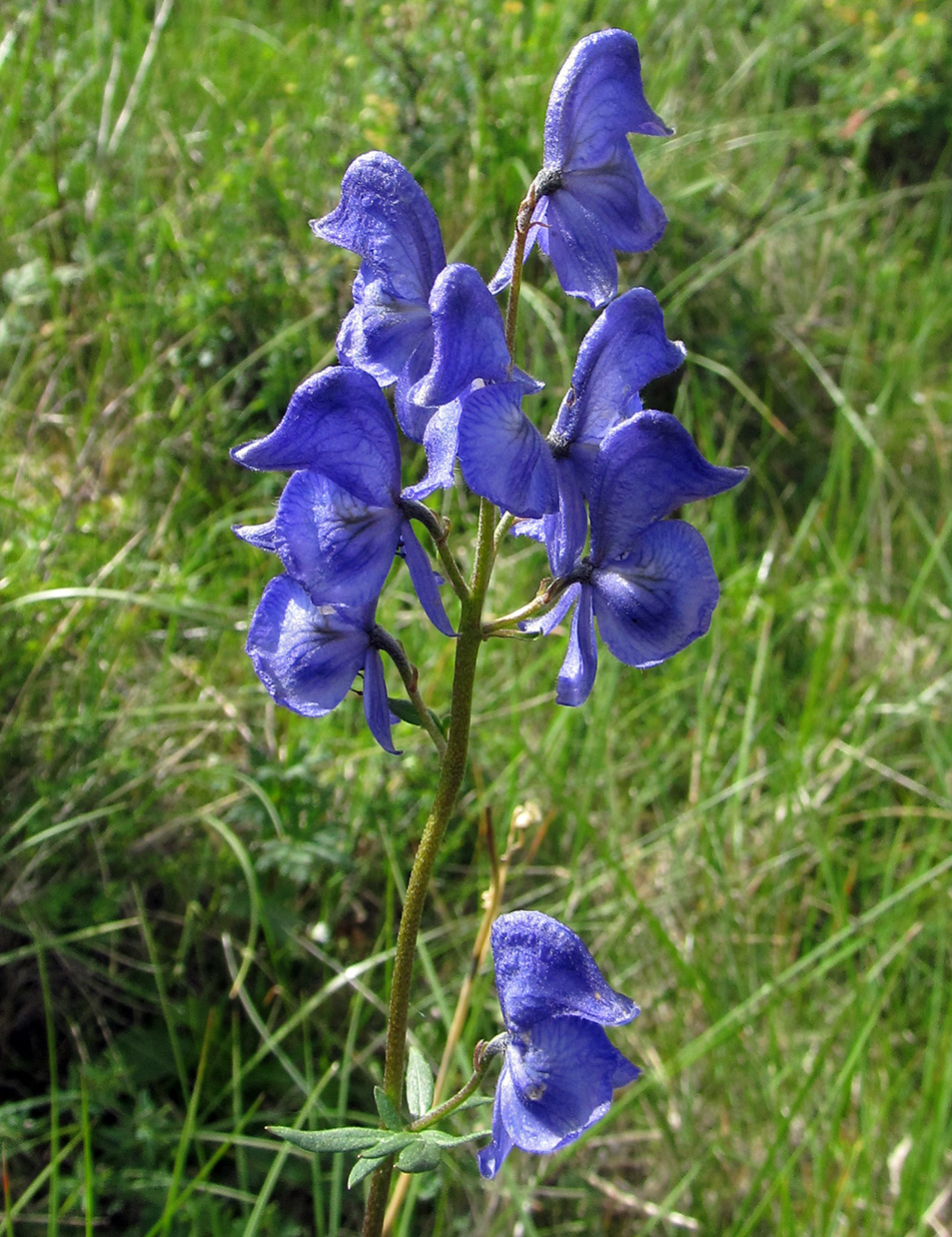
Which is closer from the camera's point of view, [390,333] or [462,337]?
[462,337]

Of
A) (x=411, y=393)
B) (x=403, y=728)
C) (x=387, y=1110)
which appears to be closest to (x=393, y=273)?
(x=411, y=393)

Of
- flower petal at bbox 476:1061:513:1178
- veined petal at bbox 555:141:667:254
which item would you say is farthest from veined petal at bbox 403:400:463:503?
flower petal at bbox 476:1061:513:1178

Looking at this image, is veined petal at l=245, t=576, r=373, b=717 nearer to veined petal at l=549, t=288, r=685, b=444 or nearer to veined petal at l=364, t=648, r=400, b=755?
veined petal at l=364, t=648, r=400, b=755

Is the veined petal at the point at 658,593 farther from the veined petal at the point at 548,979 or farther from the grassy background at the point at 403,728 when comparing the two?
the grassy background at the point at 403,728

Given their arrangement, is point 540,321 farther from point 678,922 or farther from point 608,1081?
point 608,1081

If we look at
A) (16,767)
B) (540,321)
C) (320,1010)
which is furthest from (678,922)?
(540,321)

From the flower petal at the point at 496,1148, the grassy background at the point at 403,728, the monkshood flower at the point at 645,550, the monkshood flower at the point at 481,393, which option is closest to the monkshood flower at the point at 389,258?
the monkshood flower at the point at 481,393

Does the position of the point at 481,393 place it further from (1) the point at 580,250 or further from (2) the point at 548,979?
(2) the point at 548,979
